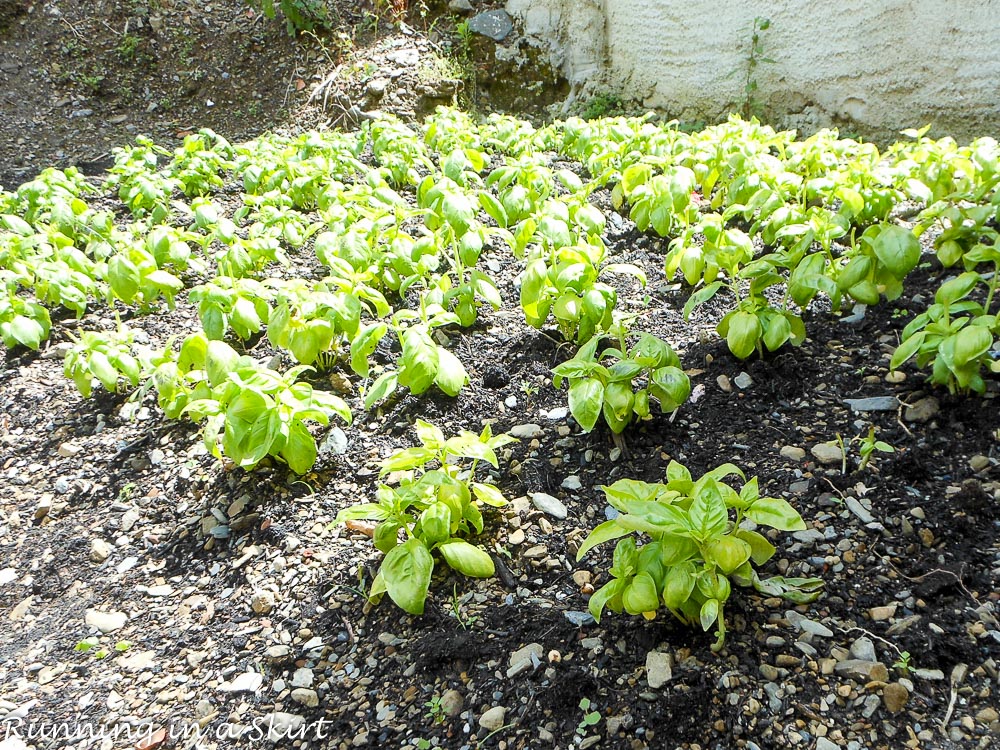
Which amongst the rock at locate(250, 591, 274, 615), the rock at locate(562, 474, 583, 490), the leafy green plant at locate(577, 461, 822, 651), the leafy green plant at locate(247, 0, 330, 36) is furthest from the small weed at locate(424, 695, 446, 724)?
the leafy green plant at locate(247, 0, 330, 36)

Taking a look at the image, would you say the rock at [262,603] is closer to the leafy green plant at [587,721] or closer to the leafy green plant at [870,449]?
the leafy green plant at [587,721]

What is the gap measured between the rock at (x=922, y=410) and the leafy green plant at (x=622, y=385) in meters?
0.63

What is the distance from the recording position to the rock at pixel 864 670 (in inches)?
59.5

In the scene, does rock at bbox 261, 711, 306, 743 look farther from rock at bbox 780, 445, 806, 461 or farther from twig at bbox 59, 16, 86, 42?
twig at bbox 59, 16, 86, 42

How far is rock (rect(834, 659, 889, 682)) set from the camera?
4.96 ft

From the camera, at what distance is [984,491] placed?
185cm

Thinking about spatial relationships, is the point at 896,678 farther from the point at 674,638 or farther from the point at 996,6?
the point at 996,6

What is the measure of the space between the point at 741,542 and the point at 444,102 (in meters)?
7.00

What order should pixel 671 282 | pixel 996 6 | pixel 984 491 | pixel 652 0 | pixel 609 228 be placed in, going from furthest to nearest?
pixel 652 0, pixel 996 6, pixel 609 228, pixel 671 282, pixel 984 491

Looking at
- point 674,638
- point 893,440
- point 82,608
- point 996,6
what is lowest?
point 82,608

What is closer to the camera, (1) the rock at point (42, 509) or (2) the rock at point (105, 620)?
(2) the rock at point (105, 620)

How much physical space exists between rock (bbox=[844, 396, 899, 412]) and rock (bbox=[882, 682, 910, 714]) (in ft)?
3.10

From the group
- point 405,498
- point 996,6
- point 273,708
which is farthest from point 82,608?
point 996,6

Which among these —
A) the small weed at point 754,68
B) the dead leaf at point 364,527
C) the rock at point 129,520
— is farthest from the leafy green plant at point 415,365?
Answer: the small weed at point 754,68
